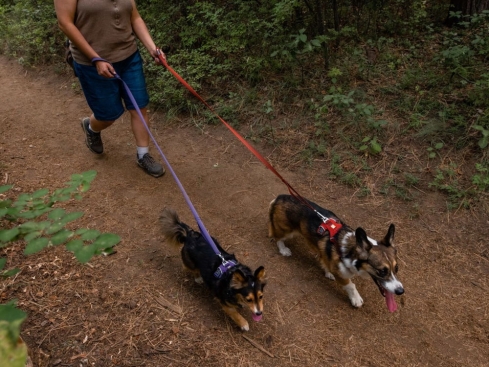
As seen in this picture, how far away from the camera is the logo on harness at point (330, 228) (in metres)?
3.67

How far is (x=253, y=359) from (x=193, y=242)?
1.18 metres

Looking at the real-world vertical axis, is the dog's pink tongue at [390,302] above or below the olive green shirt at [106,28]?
below

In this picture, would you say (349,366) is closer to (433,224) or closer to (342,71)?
(433,224)

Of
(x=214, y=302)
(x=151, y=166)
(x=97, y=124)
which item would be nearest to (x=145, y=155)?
(x=151, y=166)

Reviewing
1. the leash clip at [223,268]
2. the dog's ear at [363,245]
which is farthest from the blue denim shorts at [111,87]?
the dog's ear at [363,245]

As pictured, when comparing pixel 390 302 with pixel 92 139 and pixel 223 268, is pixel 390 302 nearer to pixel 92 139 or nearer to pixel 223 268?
pixel 223 268

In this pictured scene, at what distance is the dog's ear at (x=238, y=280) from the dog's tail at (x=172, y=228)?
0.87 m

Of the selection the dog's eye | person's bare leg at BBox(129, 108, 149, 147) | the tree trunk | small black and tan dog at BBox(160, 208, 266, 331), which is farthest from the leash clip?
the tree trunk

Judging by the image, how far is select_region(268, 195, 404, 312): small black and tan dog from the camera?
322cm

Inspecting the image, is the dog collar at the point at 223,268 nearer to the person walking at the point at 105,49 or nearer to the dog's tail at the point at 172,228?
the dog's tail at the point at 172,228

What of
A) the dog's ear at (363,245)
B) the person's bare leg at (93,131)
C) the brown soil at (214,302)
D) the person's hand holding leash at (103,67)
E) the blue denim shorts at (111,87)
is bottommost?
the brown soil at (214,302)

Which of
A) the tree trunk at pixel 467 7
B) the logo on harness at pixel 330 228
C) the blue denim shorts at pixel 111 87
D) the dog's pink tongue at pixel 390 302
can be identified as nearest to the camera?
the dog's pink tongue at pixel 390 302

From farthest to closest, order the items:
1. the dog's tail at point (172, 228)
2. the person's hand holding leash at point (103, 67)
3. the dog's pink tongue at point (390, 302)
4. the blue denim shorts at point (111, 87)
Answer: the blue denim shorts at point (111, 87) → the person's hand holding leash at point (103, 67) → the dog's tail at point (172, 228) → the dog's pink tongue at point (390, 302)

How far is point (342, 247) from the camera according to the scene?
11.7ft
